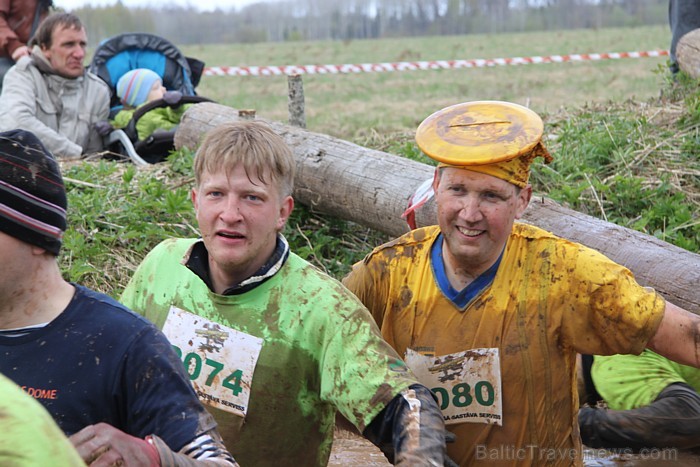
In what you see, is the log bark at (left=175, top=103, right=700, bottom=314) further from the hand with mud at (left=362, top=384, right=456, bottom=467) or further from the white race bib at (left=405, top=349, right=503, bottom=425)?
the hand with mud at (left=362, top=384, right=456, bottom=467)

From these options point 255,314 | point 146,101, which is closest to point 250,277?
point 255,314

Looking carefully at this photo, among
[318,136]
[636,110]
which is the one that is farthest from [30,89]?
[636,110]

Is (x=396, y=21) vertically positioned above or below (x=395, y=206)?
below

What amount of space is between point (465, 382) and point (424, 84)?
2006 centimetres

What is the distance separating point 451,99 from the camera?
19.3 metres

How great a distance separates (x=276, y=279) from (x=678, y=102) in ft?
18.8

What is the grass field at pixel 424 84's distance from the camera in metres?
16.1

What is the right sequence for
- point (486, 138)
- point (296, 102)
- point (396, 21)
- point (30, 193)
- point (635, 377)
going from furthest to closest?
point (396, 21), point (296, 102), point (635, 377), point (486, 138), point (30, 193)

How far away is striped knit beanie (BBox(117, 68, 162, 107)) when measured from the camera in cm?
916

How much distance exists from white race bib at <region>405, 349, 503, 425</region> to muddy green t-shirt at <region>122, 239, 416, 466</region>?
0.40 metres

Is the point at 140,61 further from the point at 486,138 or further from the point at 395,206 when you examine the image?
the point at 486,138

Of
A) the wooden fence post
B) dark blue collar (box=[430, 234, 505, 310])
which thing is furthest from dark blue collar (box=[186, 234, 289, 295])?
the wooden fence post

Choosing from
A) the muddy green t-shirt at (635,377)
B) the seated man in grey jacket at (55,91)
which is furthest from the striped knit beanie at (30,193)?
the seated man in grey jacket at (55,91)

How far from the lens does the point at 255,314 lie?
130 inches
